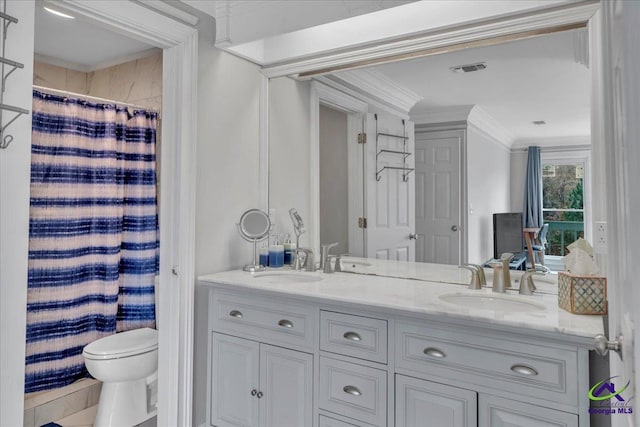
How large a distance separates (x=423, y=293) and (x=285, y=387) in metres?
0.75

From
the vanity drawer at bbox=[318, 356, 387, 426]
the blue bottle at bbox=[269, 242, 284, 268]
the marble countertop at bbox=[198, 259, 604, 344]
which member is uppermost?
the blue bottle at bbox=[269, 242, 284, 268]

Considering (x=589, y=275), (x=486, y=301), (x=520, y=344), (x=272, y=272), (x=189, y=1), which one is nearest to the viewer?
(x=520, y=344)

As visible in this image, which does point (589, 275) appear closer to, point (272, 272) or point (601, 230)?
point (601, 230)

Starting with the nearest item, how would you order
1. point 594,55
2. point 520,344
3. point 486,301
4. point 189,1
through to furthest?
point 520,344 → point 594,55 → point 486,301 → point 189,1

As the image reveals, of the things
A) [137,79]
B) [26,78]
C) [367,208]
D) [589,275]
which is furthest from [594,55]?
[137,79]

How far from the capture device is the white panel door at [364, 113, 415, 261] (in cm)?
214

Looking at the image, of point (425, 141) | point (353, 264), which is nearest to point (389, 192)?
point (425, 141)

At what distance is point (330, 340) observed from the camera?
1703 millimetres

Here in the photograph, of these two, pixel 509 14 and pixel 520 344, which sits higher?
pixel 509 14

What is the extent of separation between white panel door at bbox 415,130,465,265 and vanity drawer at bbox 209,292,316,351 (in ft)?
2.36

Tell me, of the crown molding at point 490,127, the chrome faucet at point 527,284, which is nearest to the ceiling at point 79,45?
the crown molding at point 490,127

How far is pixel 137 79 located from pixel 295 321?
253cm

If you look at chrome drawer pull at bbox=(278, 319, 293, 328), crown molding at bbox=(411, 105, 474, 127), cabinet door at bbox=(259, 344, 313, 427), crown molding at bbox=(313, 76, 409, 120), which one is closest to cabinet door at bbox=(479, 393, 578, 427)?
cabinet door at bbox=(259, 344, 313, 427)

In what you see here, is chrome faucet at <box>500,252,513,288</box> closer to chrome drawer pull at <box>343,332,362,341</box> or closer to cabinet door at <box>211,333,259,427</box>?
chrome drawer pull at <box>343,332,362,341</box>
